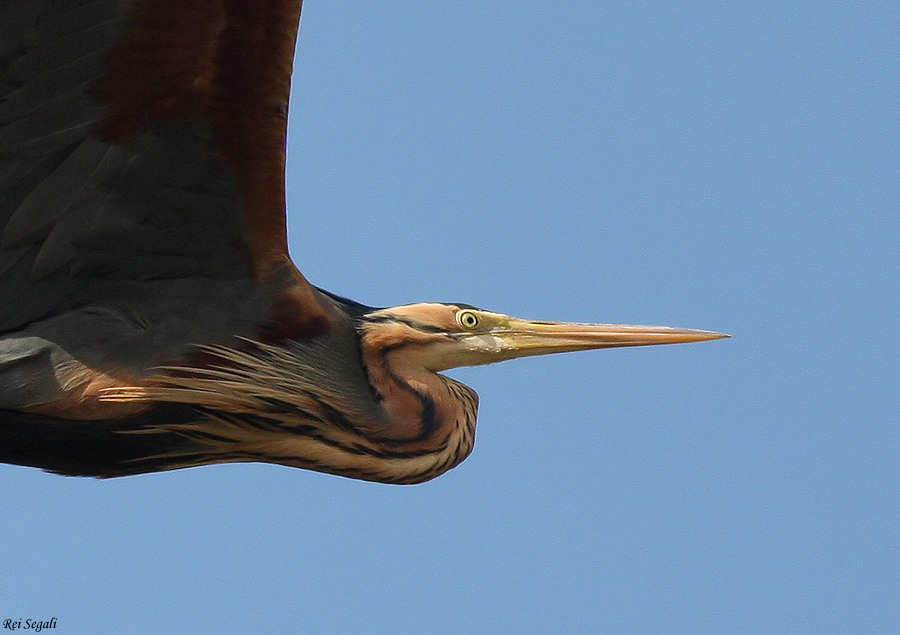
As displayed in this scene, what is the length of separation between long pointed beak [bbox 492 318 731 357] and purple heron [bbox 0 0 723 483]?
27.4 inches

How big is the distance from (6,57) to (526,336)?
112 inches

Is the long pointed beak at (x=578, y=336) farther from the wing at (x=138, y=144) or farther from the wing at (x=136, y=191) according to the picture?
the wing at (x=138, y=144)

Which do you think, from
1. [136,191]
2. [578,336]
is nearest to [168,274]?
[136,191]

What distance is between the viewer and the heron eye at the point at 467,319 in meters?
8.01

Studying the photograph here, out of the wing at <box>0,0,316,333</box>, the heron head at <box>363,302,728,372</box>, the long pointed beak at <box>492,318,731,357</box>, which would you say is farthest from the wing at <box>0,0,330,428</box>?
the long pointed beak at <box>492,318,731,357</box>

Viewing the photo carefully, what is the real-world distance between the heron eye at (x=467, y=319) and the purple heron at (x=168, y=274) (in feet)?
1.39

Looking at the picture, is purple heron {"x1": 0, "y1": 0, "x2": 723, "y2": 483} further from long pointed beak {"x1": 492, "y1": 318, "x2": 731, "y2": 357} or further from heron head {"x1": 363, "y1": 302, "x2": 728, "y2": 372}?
long pointed beak {"x1": 492, "y1": 318, "x2": 731, "y2": 357}

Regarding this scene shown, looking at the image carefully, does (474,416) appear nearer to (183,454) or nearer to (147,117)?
(183,454)

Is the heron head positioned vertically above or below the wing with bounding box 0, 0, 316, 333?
below

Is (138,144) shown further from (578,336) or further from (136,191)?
(578,336)

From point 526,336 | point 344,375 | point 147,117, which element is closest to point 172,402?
point 344,375

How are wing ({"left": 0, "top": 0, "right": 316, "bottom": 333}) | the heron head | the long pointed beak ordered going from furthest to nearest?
the long pointed beak → the heron head → wing ({"left": 0, "top": 0, "right": 316, "bottom": 333})

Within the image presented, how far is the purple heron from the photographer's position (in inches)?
265

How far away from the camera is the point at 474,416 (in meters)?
8.04
